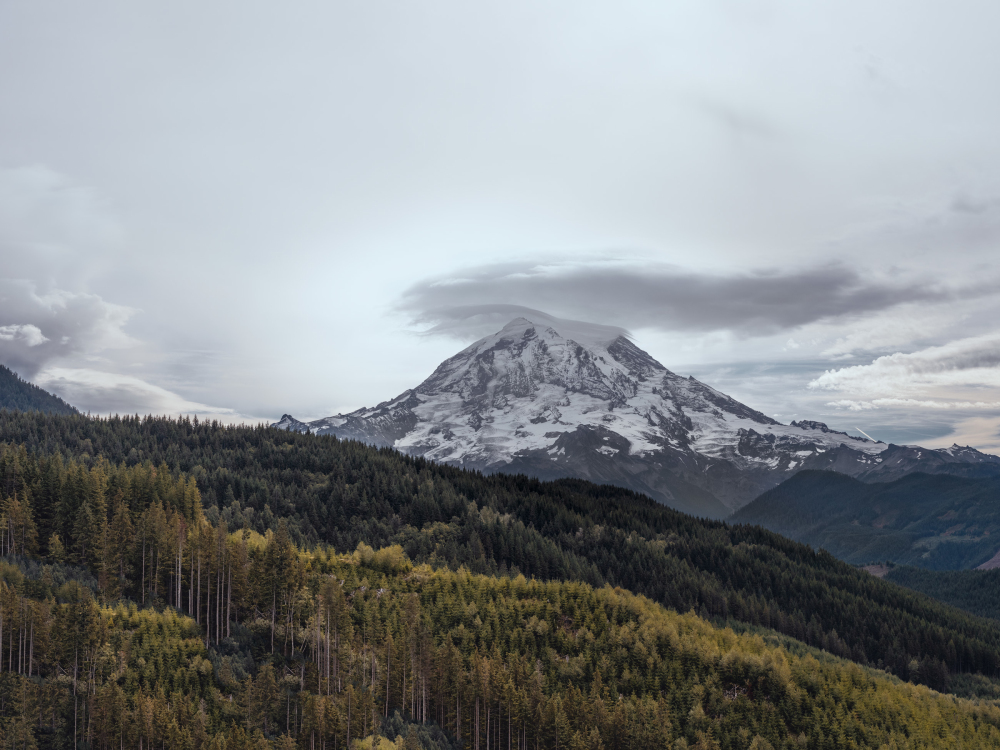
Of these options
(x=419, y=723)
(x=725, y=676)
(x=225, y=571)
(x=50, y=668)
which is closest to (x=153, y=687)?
(x=50, y=668)

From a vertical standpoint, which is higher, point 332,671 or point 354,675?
point 354,675

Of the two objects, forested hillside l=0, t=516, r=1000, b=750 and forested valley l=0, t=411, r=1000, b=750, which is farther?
forested valley l=0, t=411, r=1000, b=750

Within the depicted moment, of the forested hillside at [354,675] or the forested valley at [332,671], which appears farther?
the forested valley at [332,671]

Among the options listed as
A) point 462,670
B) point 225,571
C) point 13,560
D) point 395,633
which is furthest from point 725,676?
point 13,560

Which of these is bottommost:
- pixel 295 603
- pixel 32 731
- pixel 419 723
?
pixel 419 723

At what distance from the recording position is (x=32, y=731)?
128 metres

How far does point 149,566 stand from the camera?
600 ft

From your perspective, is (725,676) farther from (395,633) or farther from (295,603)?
(295,603)

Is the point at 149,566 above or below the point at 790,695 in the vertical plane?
above

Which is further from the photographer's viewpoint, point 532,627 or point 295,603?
point 532,627

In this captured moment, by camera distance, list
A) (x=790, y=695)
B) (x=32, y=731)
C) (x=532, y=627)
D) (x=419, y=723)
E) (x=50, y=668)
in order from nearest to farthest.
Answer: (x=32, y=731)
(x=50, y=668)
(x=419, y=723)
(x=790, y=695)
(x=532, y=627)

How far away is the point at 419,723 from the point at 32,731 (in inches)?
2760

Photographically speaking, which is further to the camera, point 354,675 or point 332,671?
point 332,671

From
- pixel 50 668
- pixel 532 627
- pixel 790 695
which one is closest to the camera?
pixel 50 668
